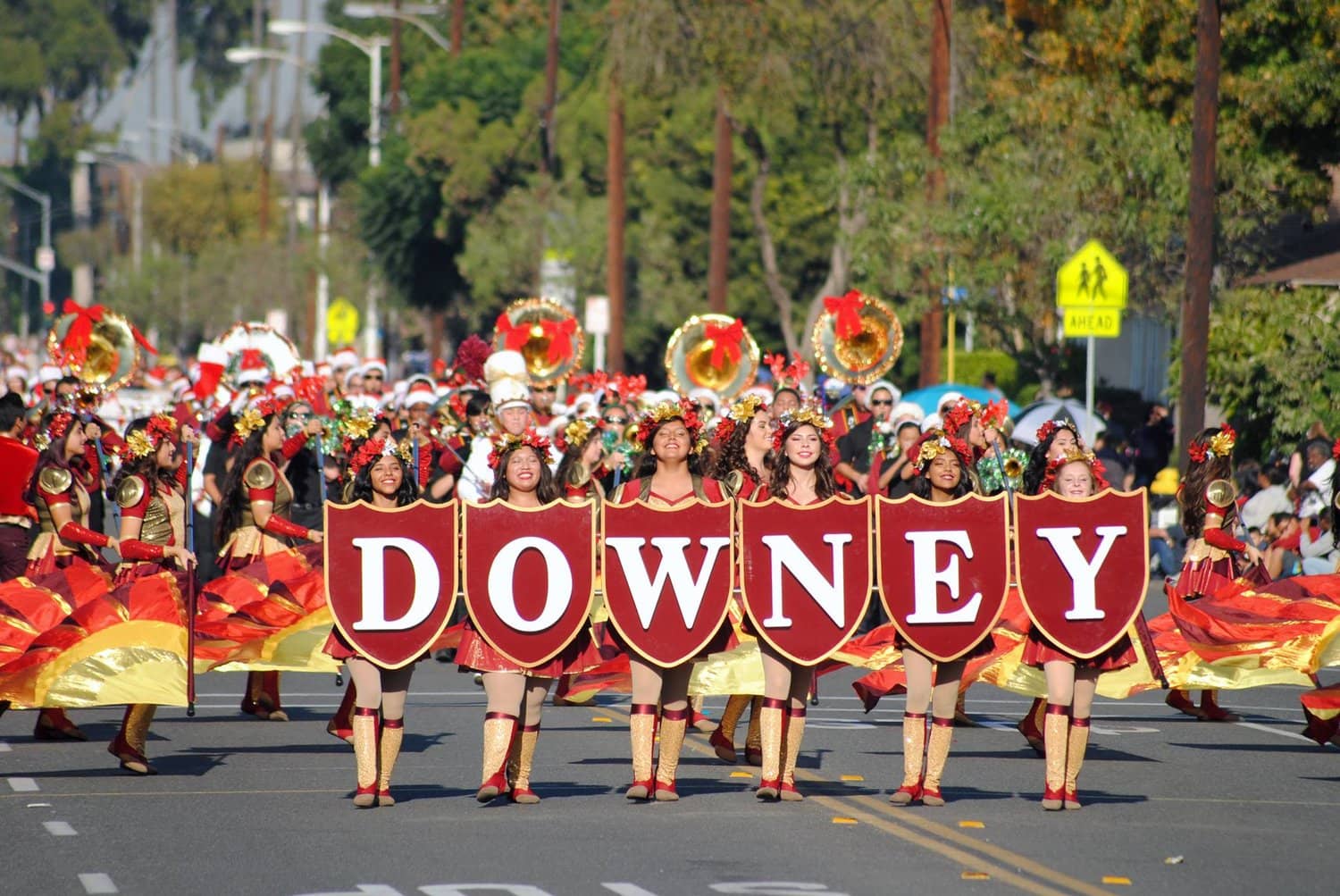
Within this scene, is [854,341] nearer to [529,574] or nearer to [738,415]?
[738,415]

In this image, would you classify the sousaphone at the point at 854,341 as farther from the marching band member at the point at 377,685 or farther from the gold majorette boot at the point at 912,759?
the marching band member at the point at 377,685

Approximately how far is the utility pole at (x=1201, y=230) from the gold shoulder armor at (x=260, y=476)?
12.9 meters

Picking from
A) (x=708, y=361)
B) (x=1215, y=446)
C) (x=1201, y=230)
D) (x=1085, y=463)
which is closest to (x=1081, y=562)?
(x=1085, y=463)

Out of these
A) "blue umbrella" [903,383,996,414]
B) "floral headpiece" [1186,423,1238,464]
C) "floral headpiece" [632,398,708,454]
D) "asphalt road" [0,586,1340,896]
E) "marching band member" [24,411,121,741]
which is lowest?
"asphalt road" [0,586,1340,896]

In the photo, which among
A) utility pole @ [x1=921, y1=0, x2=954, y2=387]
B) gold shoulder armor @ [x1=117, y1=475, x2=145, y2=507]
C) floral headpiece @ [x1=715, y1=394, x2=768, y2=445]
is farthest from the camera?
utility pole @ [x1=921, y1=0, x2=954, y2=387]

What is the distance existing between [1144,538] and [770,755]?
185 cm

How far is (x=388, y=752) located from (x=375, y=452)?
1292mm

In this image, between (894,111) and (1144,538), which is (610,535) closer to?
(1144,538)

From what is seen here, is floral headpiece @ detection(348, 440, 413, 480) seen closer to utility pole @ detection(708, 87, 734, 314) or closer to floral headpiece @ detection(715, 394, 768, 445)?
floral headpiece @ detection(715, 394, 768, 445)

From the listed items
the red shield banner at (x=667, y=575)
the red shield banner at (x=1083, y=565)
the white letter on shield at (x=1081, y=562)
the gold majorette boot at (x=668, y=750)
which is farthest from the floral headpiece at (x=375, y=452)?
the white letter on shield at (x=1081, y=562)

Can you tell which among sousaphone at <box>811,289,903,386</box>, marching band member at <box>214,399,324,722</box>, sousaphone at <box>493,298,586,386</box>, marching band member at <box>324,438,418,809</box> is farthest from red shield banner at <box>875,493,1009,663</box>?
sousaphone at <box>493,298,586,386</box>

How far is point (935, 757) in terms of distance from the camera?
1085cm

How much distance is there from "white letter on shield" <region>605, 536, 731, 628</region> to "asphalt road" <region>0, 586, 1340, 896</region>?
869mm

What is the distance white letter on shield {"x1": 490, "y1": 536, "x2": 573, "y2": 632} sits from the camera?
10.6 metres
